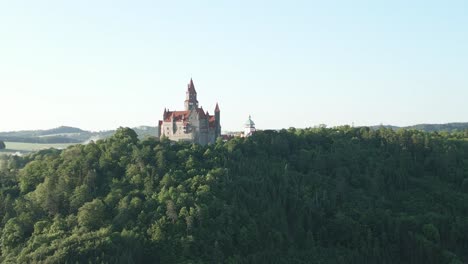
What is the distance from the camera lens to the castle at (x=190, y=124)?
11600cm

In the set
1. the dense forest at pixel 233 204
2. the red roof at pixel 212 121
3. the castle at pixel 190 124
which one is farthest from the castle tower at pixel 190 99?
the dense forest at pixel 233 204

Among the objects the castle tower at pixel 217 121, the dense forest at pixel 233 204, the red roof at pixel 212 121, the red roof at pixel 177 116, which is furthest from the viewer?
the castle tower at pixel 217 121

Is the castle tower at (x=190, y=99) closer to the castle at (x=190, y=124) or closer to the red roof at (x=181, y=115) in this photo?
the castle at (x=190, y=124)

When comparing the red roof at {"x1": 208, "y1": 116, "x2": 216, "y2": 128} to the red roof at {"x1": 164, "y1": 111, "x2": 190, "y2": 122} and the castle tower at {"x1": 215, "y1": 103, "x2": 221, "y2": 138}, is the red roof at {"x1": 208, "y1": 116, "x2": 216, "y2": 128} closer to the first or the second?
the castle tower at {"x1": 215, "y1": 103, "x2": 221, "y2": 138}

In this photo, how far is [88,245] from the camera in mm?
74125

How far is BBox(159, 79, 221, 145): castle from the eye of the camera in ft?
381

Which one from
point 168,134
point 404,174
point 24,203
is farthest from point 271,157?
point 24,203

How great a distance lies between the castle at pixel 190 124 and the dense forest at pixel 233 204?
28.4 feet

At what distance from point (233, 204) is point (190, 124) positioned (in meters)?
31.7

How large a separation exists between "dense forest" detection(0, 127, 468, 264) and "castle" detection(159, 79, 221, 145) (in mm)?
8665

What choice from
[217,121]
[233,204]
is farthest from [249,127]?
[233,204]

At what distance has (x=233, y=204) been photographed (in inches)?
3514

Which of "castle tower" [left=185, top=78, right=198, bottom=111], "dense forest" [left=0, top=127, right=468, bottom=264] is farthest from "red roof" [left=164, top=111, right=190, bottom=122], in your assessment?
"dense forest" [left=0, top=127, right=468, bottom=264]

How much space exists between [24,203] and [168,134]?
3832 cm
